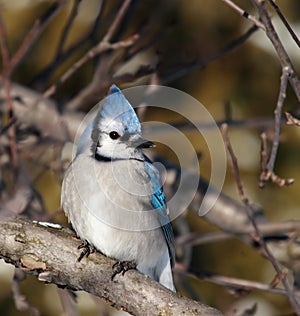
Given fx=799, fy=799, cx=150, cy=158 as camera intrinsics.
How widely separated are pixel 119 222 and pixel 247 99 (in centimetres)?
192

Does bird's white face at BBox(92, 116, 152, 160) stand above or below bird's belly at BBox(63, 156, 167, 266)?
above

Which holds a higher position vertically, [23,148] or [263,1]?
[263,1]

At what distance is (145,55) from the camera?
16.4ft

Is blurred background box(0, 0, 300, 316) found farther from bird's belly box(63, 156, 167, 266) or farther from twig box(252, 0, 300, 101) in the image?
twig box(252, 0, 300, 101)

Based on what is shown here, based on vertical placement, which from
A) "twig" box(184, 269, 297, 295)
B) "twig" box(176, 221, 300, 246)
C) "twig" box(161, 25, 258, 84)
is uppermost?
"twig" box(161, 25, 258, 84)

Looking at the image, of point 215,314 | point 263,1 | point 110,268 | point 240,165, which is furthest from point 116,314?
point 263,1

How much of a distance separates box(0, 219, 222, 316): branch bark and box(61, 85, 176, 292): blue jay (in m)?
0.45

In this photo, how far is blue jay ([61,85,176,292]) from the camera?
3303mm

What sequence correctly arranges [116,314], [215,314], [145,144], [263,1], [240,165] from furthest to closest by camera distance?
[240,165]
[116,314]
[145,144]
[215,314]
[263,1]

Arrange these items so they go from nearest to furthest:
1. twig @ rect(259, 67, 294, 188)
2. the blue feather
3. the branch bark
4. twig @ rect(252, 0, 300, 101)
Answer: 1. twig @ rect(252, 0, 300, 101)
2. twig @ rect(259, 67, 294, 188)
3. the branch bark
4. the blue feather

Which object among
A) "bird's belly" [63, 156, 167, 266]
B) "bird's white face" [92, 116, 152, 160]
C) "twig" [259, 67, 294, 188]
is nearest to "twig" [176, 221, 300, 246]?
"bird's belly" [63, 156, 167, 266]

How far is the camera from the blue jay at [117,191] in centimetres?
330

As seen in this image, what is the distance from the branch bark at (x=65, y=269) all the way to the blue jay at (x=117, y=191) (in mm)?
447

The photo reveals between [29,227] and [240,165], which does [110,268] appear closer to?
[29,227]
